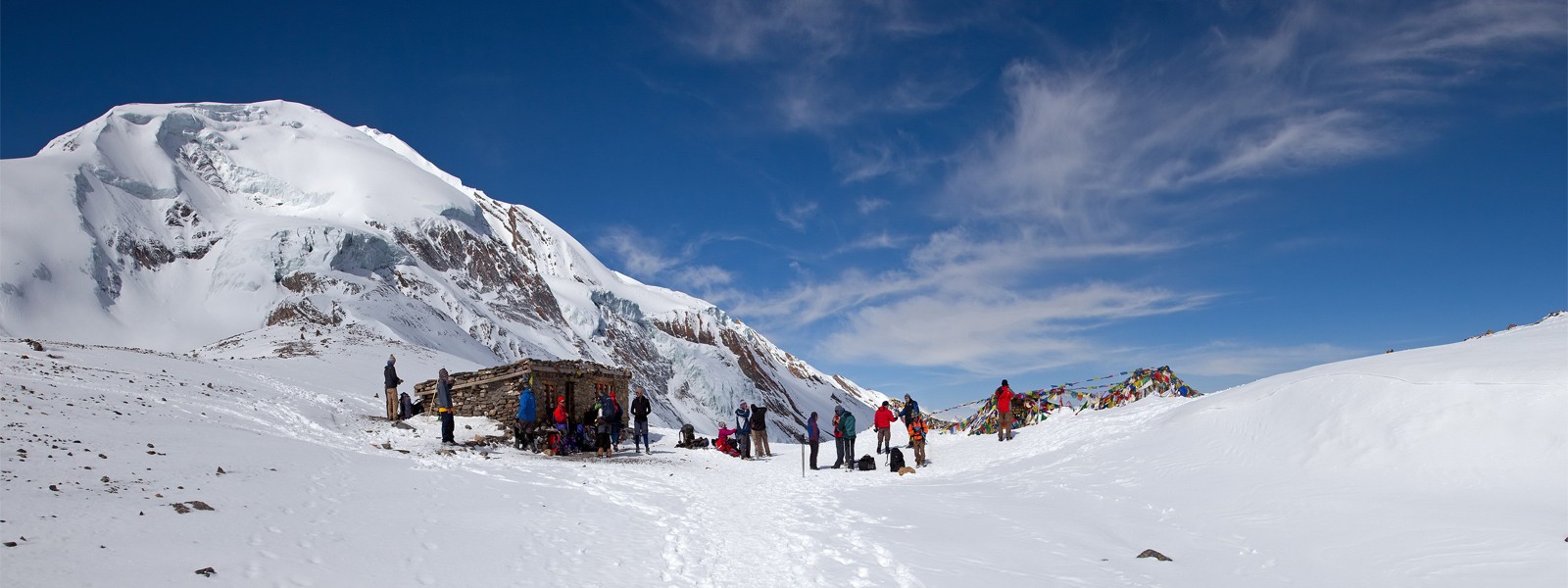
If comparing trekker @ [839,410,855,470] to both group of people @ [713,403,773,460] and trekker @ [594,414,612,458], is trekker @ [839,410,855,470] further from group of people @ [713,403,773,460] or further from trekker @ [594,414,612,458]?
trekker @ [594,414,612,458]

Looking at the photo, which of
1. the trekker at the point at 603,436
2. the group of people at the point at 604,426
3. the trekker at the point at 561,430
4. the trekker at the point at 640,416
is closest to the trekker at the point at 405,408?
the group of people at the point at 604,426

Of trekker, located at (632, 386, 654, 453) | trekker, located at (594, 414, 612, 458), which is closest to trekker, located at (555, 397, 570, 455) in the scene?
trekker, located at (594, 414, 612, 458)

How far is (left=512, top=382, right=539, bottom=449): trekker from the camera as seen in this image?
19.7 meters

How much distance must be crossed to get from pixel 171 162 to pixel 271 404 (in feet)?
236

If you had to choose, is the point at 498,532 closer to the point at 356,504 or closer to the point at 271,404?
the point at 356,504

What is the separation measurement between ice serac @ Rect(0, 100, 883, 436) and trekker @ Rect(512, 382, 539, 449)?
16349 millimetres

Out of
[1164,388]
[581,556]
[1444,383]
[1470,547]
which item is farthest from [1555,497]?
[1164,388]

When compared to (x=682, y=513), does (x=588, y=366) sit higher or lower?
higher

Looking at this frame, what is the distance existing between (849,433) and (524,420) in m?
8.02

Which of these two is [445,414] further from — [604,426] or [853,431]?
[853,431]

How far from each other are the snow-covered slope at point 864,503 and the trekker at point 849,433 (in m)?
2.49

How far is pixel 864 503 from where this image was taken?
13.4m

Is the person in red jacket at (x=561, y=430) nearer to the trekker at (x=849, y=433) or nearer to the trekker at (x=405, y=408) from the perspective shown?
the trekker at (x=405, y=408)

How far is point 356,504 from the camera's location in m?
9.38
